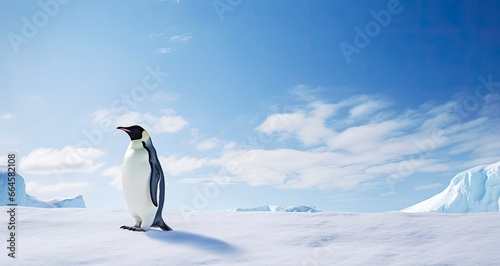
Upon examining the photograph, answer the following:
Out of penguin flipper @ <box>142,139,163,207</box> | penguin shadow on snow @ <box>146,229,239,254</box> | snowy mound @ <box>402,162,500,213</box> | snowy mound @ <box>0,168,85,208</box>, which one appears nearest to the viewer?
penguin shadow on snow @ <box>146,229,239,254</box>

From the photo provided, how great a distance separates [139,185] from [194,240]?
105cm

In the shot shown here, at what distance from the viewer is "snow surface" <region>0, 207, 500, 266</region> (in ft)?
12.9

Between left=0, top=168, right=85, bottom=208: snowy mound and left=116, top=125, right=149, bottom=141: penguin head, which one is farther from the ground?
left=0, top=168, right=85, bottom=208: snowy mound

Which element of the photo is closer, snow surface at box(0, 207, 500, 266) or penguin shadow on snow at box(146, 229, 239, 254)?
snow surface at box(0, 207, 500, 266)

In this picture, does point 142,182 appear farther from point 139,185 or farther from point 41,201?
point 41,201

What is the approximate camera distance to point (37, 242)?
4.58 metres

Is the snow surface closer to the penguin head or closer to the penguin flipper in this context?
the penguin flipper

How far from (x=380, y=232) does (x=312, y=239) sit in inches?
33.5

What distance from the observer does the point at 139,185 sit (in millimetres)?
5145

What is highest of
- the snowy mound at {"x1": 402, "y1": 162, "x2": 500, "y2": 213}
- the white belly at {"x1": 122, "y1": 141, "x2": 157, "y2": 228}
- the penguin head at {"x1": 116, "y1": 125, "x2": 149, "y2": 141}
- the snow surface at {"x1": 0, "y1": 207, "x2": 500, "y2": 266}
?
the snowy mound at {"x1": 402, "y1": 162, "x2": 500, "y2": 213}

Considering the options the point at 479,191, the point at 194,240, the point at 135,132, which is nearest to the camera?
the point at 194,240

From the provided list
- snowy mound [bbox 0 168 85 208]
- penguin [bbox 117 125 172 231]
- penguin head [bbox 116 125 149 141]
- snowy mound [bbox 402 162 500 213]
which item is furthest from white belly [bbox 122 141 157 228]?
snowy mound [bbox 402 162 500 213]

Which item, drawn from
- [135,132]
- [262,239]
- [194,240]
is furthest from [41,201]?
[262,239]

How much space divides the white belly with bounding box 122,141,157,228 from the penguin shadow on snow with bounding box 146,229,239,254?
0.24 metres
